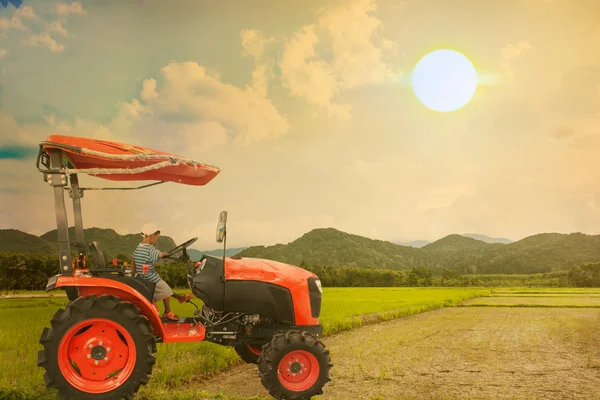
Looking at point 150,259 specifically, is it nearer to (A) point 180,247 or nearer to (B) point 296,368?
(A) point 180,247

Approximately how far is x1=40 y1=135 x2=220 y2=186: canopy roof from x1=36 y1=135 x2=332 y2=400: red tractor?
0.04 feet

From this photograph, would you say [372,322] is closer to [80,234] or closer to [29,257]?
Answer: [80,234]

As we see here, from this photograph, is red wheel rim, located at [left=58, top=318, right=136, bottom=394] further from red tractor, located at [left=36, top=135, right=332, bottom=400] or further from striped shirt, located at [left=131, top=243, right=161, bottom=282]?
striped shirt, located at [left=131, top=243, right=161, bottom=282]

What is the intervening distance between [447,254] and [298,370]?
89.6 meters

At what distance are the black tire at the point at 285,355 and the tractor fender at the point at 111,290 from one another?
132cm

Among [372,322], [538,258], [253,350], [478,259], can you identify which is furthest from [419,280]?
[253,350]

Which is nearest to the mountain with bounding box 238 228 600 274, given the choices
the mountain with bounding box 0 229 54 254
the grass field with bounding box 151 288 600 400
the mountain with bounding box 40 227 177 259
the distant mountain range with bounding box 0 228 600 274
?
the distant mountain range with bounding box 0 228 600 274

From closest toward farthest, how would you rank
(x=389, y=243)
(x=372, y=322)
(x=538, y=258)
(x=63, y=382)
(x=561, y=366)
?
Result: (x=63, y=382) → (x=561, y=366) → (x=372, y=322) → (x=538, y=258) → (x=389, y=243)

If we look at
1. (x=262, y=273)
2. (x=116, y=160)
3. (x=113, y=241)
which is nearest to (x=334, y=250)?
(x=113, y=241)

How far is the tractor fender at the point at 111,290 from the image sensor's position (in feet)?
17.7

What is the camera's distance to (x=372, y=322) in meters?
18.1

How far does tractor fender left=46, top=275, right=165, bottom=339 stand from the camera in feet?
17.7

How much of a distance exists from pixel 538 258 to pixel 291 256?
45963 millimetres

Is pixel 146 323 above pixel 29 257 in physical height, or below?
below
